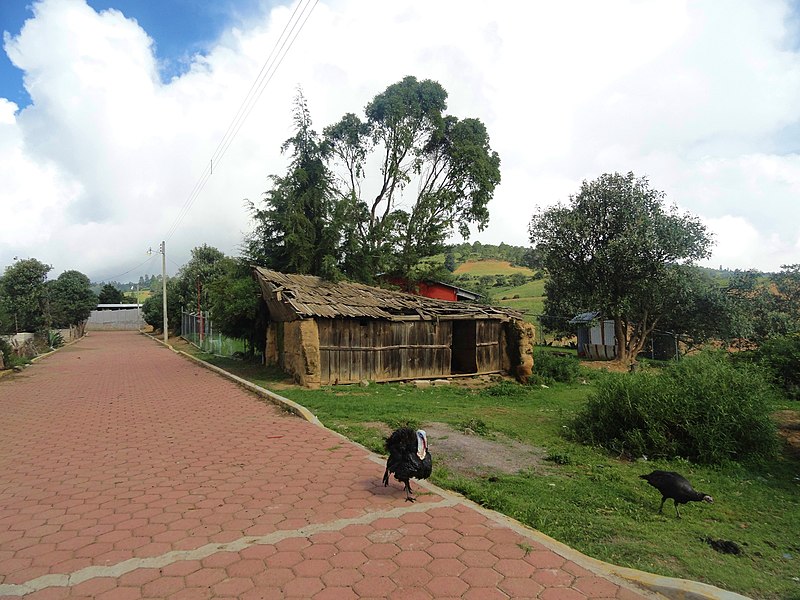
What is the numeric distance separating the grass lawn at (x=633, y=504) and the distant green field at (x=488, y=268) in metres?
55.5

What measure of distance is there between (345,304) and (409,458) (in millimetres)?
10061

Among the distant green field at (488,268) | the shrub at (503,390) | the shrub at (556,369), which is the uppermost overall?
the distant green field at (488,268)

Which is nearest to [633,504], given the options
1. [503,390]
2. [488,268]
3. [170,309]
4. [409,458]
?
[409,458]

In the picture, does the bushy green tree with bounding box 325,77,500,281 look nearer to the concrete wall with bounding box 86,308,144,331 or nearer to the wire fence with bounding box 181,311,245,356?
the wire fence with bounding box 181,311,245,356

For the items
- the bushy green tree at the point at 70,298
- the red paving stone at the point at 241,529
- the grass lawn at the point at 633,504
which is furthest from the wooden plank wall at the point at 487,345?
the bushy green tree at the point at 70,298

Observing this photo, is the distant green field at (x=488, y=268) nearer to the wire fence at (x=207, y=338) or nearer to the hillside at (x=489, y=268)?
the hillside at (x=489, y=268)

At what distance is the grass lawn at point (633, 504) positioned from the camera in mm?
3658

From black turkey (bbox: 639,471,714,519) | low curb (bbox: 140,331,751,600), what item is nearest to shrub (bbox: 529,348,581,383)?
black turkey (bbox: 639,471,714,519)

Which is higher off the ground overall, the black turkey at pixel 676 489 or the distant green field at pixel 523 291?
the distant green field at pixel 523 291

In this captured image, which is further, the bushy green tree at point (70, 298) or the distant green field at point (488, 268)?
the distant green field at point (488, 268)

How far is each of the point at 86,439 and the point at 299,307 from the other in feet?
20.2

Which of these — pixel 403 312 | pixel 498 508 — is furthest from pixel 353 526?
pixel 403 312

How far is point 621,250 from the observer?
795 inches

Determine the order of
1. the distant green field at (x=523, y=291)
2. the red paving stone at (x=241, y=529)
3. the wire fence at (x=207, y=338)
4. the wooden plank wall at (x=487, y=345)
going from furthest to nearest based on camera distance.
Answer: the distant green field at (x=523, y=291) < the wire fence at (x=207, y=338) < the wooden plank wall at (x=487, y=345) < the red paving stone at (x=241, y=529)
